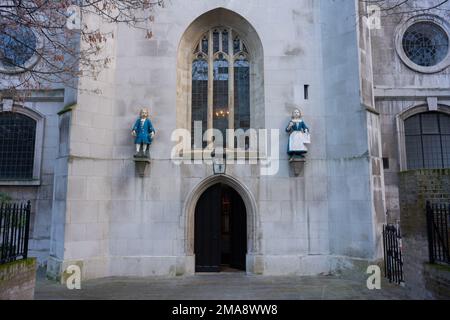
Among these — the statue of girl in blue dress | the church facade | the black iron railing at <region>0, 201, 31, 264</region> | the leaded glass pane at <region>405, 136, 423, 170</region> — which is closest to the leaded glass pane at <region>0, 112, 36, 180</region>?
the church facade

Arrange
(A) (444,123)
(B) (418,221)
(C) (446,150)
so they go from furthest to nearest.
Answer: (A) (444,123) → (C) (446,150) → (B) (418,221)

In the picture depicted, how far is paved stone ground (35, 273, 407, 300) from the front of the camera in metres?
8.45

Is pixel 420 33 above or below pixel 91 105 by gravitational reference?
above

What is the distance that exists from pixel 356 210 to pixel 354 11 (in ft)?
22.4

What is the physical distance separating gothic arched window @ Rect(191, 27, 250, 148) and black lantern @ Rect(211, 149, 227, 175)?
1168 millimetres

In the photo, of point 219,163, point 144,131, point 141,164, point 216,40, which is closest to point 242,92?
point 216,40

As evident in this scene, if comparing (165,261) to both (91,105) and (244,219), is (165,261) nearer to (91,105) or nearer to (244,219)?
(244,219)

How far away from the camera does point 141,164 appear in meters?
11.1

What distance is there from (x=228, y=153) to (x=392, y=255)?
6.05 m

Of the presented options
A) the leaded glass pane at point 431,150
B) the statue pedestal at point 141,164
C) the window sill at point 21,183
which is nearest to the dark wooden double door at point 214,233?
the statue pedestal at point 141,164

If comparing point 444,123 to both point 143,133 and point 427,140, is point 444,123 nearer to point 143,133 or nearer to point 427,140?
point 427,140

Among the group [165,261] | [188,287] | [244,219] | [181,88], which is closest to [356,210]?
[244,219]

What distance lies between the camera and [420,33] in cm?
1391

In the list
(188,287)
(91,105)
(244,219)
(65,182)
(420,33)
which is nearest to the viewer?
(188,287)
